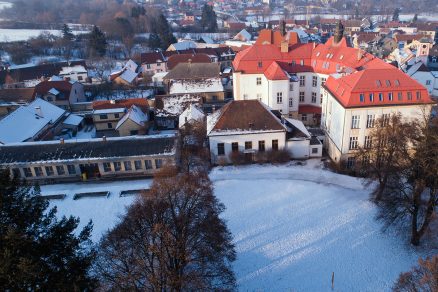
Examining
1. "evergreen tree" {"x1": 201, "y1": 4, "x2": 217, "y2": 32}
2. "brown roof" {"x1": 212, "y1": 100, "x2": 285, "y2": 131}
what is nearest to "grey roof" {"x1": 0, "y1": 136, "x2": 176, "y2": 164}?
"brown roof" {"x1": 212, "y1": 100, "x2": 285, "y2": 131}

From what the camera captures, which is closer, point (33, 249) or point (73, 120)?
point (33, 249)

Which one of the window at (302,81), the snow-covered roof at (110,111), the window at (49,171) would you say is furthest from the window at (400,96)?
the window at (49,171)

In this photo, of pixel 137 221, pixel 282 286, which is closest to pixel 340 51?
pixel 282 286

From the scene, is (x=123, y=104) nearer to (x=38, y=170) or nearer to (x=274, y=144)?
(x=38, y=170)

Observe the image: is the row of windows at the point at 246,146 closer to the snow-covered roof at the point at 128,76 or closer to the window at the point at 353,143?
the window at the point at 353,143

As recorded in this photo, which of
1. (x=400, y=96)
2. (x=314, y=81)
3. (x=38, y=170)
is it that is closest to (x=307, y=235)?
(x=400, y=96)

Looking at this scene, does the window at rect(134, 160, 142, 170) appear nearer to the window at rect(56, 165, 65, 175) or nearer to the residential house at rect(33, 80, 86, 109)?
the window at rect(56, 165, 65, 175)

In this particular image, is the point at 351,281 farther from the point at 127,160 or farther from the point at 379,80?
the point at 127,160
